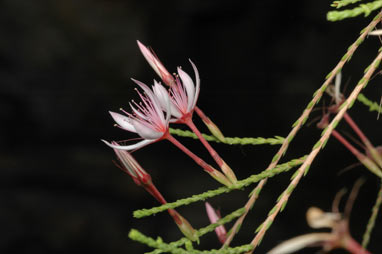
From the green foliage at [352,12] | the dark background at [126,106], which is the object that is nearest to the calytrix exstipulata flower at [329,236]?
the green foliage at [352,12]

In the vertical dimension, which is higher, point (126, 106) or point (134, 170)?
point (126, 106)

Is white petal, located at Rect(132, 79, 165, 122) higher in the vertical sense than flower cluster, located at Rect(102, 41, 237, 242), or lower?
higher

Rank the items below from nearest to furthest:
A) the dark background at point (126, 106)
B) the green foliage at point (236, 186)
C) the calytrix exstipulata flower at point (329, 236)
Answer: the calytrix exstipulata flower at point (329, 236) → the green foliage at point (236, 186) → the dark background at point (126, 106)

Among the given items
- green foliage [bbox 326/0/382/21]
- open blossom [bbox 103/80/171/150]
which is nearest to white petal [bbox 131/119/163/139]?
open blossom [bbox 103/80/171/150]

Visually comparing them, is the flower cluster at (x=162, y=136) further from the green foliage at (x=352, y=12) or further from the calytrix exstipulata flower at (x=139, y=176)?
the green foliage at (x=352, y=12)

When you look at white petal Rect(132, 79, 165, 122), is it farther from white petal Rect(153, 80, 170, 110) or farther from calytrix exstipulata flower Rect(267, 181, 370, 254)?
calytrix exstipulata flower Rect(267, 181, 370, 254)

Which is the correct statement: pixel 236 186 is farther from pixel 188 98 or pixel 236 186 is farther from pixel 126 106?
pixel 126 106

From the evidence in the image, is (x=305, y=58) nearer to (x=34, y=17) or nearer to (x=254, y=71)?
(x=254, y=71)

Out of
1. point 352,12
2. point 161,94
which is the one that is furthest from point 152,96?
point 352,12

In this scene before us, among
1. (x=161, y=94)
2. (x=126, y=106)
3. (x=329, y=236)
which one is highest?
(x=126, y=106)

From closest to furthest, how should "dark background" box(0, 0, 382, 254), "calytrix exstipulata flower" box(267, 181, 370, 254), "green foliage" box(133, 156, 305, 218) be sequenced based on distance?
"calytrix exstipulata flower" box(267, 181, 370, 254)
"green foliage" box(133, 156, 305, 218)
"dark background" box(0, 0, 382, 254)
